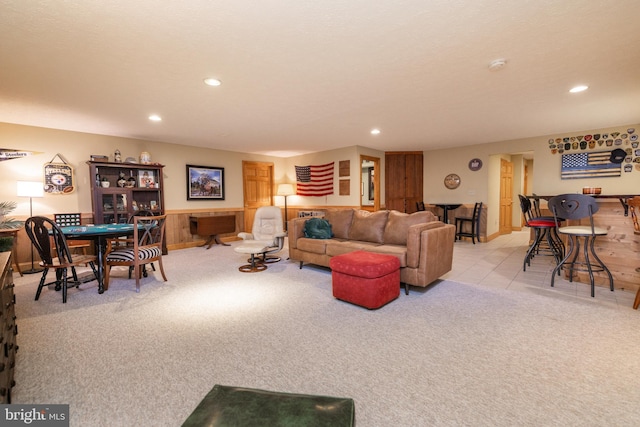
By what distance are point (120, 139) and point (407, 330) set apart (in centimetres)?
619

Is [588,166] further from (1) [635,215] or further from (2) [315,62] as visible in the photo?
(2) [315,62]

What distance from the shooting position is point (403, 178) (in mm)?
7855

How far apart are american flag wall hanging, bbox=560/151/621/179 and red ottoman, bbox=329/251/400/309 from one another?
5035 mm

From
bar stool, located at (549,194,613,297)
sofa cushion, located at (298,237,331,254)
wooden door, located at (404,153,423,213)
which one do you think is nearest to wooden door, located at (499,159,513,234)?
wooden door, located at (404,153,423,213)

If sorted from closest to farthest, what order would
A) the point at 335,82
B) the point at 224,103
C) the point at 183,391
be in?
the point at 183,391 → the point at 335,82 → the point at 224,103

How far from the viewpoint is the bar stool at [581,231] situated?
124 inches

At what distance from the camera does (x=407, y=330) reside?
2344 mm

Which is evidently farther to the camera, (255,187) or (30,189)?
(255,187)

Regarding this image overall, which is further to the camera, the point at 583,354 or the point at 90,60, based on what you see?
the point at 90,60

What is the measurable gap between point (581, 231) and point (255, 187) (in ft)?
22.0

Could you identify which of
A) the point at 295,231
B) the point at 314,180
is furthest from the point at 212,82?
the point at 314,180

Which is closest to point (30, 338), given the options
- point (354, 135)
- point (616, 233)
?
point (354, 135)

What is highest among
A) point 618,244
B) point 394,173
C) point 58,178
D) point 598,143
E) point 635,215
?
point 598,143

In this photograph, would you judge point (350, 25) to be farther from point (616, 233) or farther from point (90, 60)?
point (616, 233)
